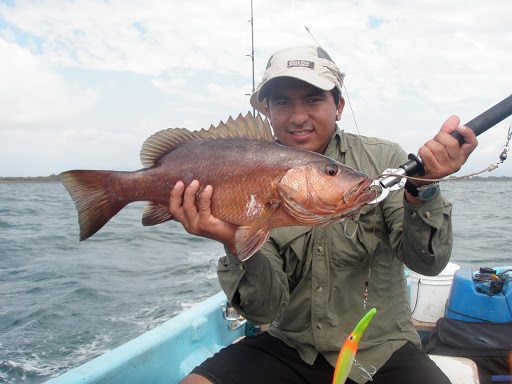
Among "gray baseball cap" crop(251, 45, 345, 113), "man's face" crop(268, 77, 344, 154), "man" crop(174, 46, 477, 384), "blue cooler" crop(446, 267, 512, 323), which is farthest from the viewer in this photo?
"blue cooler" crop(446, 267, 512, 323)

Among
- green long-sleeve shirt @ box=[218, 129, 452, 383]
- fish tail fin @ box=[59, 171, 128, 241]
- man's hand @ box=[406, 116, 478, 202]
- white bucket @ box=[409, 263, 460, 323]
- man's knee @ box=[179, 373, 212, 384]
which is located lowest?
white bucket @ box=[409, 263, 460, 323]

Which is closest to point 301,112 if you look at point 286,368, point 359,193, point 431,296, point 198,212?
point 359,193

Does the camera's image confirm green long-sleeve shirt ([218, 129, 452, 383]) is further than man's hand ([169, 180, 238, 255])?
Yes

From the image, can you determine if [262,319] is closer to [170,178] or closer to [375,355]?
[375,355]

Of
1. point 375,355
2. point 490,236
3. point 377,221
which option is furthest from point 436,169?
point 490,236

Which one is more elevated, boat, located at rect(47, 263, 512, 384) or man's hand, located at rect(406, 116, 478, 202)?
man's hand, located at rect(406, 116, 478, 202)

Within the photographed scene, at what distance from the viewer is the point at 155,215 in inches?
94.4

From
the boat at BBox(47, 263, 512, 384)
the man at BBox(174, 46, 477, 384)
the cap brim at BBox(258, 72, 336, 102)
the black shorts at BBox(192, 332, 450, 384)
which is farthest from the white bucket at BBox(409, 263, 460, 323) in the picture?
the cap brim at BBox(258, 72, 336, 102)

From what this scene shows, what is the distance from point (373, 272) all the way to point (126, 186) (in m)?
1.67

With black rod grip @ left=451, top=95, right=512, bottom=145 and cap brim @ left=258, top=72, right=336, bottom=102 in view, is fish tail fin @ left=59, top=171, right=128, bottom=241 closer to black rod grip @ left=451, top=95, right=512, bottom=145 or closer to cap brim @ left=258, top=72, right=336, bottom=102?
cap brim @ left=258, top=72, right=336, bottom=102

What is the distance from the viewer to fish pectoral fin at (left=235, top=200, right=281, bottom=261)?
80.5 inches

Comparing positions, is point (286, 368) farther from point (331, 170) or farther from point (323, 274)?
point (331, 170)

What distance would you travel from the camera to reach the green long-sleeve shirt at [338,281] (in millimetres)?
2482

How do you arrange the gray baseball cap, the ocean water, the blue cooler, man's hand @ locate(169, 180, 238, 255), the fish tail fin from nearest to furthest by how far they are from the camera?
man's hand @ locate(169, 180, 238, 255), the fish tail fin, the gray baseball cap, the blue cooler, the ocean water
